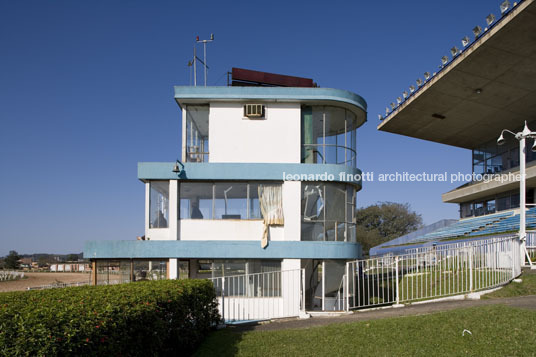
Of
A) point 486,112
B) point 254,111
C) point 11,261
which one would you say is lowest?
point 11,261

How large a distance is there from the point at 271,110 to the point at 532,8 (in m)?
12.6

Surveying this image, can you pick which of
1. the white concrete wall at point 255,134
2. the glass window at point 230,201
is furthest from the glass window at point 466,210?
the glass window at point 230,201

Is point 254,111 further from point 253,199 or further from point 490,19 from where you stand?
point 490,19

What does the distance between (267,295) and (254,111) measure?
6488mm

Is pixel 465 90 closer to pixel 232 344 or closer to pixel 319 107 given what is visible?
pixel 319 107

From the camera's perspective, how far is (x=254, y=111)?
17.0 m

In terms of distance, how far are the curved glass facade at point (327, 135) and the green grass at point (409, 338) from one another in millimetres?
7812

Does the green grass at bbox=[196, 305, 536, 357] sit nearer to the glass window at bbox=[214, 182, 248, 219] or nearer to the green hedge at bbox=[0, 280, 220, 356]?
the green hedge at bbox=[0, 280, 220, 356]

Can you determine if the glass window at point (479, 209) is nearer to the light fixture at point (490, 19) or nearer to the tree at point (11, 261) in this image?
the light fixture at point (490, 19)

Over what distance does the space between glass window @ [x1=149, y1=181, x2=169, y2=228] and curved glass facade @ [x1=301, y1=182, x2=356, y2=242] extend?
4.86 metres

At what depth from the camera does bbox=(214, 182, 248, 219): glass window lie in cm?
1672

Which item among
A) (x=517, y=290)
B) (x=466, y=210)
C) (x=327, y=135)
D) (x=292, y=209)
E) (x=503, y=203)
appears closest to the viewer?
(x=517, y=290)

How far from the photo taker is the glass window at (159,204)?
55.1ft

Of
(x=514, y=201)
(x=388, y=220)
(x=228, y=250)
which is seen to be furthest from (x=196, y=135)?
(x=388, y=220)
